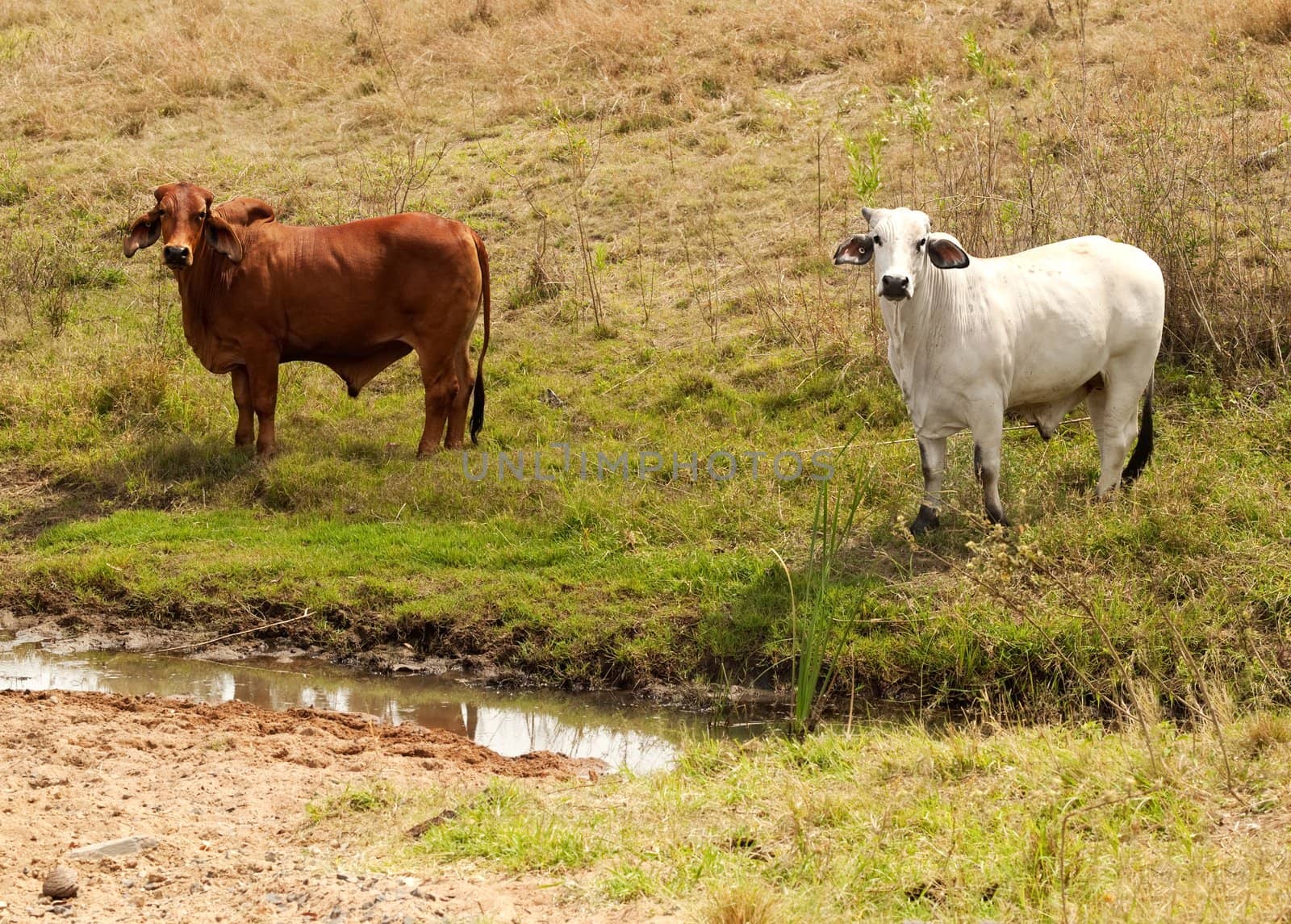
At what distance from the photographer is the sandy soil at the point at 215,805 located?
173 inches

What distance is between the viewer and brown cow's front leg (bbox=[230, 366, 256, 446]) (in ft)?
31.6

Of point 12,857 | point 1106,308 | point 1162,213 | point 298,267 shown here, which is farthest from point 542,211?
point 12,857

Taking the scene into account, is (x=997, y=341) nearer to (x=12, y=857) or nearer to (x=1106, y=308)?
(x=1106, y=308)

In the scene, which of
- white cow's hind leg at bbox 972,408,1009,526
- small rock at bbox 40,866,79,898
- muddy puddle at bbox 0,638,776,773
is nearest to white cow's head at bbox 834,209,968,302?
white cow's hind leg at bbox 972,408,1009,526

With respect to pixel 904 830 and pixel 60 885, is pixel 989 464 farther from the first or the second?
pixel 60 885

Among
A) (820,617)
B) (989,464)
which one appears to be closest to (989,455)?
(989,464)

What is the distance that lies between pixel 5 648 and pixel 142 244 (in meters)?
2.85

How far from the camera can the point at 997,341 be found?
24.6 feet

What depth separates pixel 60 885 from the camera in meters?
4.48

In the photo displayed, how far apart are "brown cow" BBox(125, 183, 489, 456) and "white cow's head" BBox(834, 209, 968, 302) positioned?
3067 mm

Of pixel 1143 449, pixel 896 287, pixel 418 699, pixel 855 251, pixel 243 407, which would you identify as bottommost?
pixel 418 699

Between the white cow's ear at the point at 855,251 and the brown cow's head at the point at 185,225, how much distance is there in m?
4.06

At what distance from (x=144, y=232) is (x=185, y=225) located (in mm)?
382

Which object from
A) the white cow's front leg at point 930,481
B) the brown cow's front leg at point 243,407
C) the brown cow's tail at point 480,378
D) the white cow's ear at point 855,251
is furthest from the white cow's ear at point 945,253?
the brown cow's front leg at point 243,407
